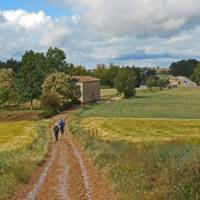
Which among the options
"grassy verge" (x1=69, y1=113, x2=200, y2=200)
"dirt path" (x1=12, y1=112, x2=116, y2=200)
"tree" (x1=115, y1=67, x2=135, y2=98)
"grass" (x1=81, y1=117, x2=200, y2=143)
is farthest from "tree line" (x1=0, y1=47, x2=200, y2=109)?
"grassy verge" (x1=69, y1=113, x2=200, y2=200)

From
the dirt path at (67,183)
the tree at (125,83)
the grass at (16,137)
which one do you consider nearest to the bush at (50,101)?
the grass at (16,137)

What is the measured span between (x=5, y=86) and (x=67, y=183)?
105 m

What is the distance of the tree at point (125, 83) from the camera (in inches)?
6334

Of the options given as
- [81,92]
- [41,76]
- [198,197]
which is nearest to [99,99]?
[81,92]

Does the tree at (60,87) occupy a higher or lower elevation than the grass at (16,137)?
higher

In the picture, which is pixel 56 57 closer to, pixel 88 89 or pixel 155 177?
pixel 88 89

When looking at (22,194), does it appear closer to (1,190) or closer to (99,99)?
(1,190)

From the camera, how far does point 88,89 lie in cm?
15138

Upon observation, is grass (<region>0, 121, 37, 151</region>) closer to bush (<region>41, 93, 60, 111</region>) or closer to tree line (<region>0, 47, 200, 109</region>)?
bush (<region>41, 93, 60, 111</region>)

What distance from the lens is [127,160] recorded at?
2305 cm

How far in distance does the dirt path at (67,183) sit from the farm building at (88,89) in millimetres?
112045

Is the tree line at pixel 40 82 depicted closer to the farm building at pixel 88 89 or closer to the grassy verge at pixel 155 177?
the farm building at pixel 88 89

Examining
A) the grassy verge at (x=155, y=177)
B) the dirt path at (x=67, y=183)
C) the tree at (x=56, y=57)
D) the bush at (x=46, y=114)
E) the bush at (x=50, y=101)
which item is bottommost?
the bush at (x=46, y=114)

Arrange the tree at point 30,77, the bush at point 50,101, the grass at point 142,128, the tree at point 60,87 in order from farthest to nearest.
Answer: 1. the tree at point 30,77
2. the tree at point 60,87
3. the bush at point 50,101
4. the grass at point 142,128
